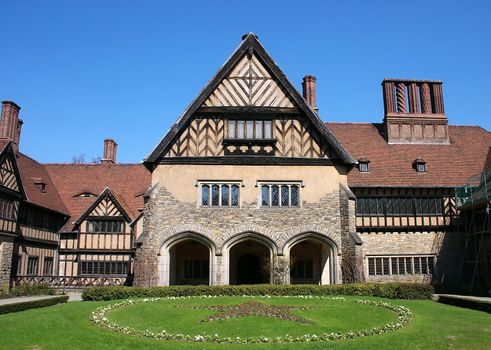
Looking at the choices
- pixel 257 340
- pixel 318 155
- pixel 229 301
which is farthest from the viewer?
pixel 318 155

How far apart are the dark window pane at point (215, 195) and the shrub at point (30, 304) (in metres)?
7.69

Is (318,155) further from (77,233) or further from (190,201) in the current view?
(77,233)

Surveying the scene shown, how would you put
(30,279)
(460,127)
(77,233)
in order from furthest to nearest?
(460,127) → (77,233) → (30,279)

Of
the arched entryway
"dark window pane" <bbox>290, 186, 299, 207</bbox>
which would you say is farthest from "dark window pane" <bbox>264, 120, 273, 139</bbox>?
the arched entryway

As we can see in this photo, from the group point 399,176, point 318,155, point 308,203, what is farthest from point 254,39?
point 399,176

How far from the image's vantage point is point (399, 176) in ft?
86.6

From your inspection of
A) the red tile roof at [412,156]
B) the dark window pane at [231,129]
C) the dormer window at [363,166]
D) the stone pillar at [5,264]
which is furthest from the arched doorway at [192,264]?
the dormer window at [363,166]

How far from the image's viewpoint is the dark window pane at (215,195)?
22031mm

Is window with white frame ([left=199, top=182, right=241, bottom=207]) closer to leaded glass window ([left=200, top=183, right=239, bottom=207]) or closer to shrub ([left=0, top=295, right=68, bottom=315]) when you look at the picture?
leaded glass window ([left=200, top=183, right=239, bottom=207])

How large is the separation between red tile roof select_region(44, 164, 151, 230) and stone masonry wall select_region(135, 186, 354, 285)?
753cm

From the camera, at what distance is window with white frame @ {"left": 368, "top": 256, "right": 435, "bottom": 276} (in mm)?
25578

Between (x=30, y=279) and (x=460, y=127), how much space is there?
94.1ft

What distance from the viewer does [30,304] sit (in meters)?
16.8

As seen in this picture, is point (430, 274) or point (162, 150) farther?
point (430, 274)
